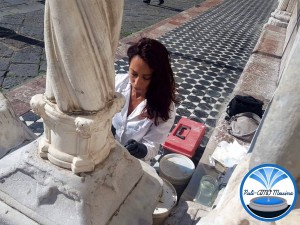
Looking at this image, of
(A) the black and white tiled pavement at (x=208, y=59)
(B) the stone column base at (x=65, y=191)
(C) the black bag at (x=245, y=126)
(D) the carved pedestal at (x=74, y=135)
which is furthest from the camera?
(A) the black and white tiled pavement at (x=208, y=59)

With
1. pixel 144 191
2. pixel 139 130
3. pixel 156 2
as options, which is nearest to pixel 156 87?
pixel 139 130

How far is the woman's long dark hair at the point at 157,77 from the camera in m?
2.40

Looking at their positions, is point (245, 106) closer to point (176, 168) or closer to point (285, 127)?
point (176, 168)

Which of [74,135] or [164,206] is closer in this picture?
[74,135]

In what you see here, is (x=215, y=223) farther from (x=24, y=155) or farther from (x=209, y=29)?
(x=209, y=29)

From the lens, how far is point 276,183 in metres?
1.22

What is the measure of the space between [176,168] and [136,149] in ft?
2.17

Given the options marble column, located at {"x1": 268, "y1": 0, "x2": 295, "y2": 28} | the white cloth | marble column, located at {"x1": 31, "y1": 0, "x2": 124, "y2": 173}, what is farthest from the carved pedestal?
marble column, located at {"x1": 268, "y1": 0, "x2": 295, "y2": 28}

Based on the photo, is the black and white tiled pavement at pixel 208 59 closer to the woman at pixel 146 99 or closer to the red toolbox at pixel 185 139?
the red toolbox at pixel 185 139

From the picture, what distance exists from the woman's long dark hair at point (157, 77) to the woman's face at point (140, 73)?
0.03 meters

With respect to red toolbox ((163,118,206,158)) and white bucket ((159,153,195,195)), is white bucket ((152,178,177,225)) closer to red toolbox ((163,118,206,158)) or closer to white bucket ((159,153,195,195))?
white bucket ((159,153,195,195))

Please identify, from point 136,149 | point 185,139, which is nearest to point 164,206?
point 136,149

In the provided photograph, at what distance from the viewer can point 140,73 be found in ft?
8.03

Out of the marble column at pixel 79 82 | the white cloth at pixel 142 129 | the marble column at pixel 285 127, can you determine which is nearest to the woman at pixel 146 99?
the white cloth at pixel 142 129
